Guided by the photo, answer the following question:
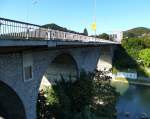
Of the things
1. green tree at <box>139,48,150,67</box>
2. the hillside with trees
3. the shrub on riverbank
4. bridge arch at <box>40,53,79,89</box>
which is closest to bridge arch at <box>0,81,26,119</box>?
the shrub on riverbank

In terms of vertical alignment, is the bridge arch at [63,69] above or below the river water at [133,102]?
above

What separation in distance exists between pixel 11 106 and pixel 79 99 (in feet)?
32.7

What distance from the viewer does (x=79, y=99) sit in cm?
2677

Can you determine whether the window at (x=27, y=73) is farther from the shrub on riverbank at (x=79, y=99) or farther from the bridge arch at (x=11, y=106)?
the shrub on riverbank at (x=79, y=99)

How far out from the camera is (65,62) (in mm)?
29484

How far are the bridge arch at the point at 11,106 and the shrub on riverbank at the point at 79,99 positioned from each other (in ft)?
15.3

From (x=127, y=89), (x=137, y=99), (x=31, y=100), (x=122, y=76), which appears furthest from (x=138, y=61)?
(x=31, y=100)

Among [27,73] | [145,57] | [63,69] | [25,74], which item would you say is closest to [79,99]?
[63,69]

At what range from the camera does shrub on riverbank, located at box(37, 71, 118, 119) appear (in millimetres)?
23438

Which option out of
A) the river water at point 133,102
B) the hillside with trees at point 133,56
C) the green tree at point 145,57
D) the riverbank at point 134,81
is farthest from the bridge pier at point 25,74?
the hillside with trees at point 133,56

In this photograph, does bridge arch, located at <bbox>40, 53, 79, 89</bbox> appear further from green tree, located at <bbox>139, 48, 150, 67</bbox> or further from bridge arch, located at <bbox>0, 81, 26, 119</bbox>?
green tree, located at <bbox>139, 48, 150, 67</bbox>

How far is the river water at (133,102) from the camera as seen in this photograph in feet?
113

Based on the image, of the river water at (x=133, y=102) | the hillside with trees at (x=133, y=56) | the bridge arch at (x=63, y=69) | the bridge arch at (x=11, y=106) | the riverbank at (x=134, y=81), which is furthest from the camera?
the hillside with trees at (x=133, y=56)

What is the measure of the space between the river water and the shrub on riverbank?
15.8ft
